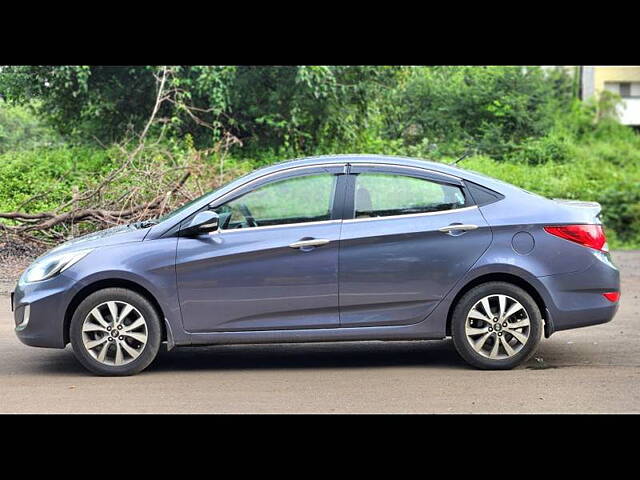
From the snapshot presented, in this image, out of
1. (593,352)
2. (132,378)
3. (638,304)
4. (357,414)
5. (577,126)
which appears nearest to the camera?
(357,414)

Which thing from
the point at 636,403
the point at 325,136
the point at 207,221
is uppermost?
the point at 325,136

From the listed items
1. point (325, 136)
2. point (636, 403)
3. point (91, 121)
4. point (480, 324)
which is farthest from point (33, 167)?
point (636, 403)

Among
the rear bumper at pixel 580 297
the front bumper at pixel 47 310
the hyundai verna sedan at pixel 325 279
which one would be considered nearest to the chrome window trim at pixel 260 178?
the hyundai verna sedan at pixel 325 279

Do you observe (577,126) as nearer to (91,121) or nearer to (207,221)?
(91,121)

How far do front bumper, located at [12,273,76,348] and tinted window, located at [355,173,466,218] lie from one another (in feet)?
7.85

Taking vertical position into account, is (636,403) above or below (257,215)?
below

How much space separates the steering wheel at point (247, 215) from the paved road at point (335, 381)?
1213 mm

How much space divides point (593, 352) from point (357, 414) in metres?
3.13

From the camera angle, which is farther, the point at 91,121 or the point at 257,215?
the point at 91,121

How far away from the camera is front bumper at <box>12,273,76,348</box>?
24.2 ft

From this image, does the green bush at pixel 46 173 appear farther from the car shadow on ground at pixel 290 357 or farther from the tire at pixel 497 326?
the tire at pixel 497 326

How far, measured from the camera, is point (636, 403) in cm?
652

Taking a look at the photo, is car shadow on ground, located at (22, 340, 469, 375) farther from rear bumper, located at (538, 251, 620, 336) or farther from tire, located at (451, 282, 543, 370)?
rear bumper, located at (538, 251, 620, 336)

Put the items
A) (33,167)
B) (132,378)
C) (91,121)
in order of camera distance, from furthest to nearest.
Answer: (91,121), (33,167), (132,378)
